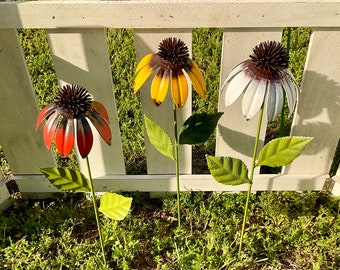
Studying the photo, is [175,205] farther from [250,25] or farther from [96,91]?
[250,25]

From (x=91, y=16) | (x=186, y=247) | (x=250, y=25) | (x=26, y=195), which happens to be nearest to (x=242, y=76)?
(x=250, y=25)

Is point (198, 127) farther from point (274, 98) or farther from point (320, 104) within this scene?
point (320, 104)

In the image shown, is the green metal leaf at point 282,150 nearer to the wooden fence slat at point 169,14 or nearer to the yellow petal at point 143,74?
the wooden fence slat at point 169,14

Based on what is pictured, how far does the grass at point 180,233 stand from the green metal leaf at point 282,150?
55cm

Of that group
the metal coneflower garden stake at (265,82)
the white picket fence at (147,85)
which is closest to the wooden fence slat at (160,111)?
the white picket fence at (147,85)

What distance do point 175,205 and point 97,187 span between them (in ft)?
1.45

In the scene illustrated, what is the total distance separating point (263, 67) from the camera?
1.50 metres

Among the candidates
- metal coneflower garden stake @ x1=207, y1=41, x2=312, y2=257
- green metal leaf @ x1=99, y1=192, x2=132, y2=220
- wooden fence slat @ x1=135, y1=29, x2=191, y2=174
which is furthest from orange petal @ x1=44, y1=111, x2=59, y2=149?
metal coneflower garden stake @ x1=207, y1=41, x2=312, y2=257

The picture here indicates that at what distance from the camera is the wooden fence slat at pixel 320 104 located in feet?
5.90

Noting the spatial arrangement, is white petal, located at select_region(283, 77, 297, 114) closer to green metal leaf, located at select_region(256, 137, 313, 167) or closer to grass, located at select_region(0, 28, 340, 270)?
green metal leaf, located at select_region(256, 137, 313, 167)

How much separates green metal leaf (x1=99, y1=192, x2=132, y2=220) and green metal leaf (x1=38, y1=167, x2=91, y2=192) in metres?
0.09

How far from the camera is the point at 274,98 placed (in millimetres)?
1501

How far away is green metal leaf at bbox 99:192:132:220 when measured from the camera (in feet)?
5.77

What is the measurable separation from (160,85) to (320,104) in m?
0.86
